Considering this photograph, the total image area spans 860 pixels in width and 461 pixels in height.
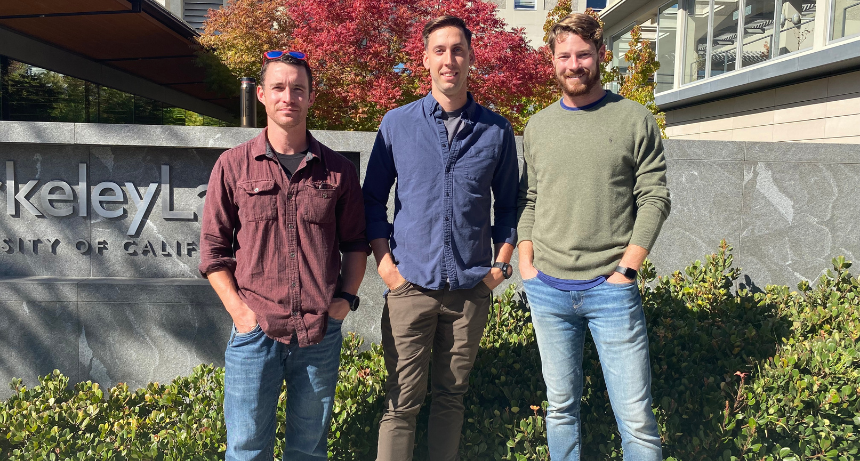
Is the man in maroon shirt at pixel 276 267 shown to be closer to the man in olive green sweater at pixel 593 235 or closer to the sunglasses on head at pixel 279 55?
the sunglasses on head at pixel 279 55

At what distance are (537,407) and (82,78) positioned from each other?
554 inches

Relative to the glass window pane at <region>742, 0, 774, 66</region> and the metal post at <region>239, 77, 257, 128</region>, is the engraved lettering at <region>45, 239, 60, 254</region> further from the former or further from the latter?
the glass window pane at <region>742, 0, 774, 66</region>

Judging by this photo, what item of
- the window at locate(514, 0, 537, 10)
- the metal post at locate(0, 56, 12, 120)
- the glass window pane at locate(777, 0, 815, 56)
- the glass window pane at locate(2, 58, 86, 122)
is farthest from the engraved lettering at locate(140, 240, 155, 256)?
the window at locate(514, 0, 537, 10)

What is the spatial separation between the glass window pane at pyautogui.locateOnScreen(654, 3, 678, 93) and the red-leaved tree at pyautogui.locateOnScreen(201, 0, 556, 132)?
7.66m

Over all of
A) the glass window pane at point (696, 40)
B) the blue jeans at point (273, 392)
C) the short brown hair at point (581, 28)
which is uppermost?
the glass window pane at point (696, 40)

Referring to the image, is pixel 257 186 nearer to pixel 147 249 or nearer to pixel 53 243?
pixel 147 249

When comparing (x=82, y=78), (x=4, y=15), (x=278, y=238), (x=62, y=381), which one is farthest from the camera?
(x=82, y=78)

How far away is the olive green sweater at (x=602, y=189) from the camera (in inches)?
105

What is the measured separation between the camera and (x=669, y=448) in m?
3.40

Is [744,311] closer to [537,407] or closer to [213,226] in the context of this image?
[537,407]

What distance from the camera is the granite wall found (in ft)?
14.5

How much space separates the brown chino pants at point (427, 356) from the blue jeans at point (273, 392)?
308mm

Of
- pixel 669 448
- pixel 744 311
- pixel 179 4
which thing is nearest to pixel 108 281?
pixel 669 448

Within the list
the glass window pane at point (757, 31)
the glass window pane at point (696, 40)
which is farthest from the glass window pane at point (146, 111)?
the glass window pane at point (757, 31)
